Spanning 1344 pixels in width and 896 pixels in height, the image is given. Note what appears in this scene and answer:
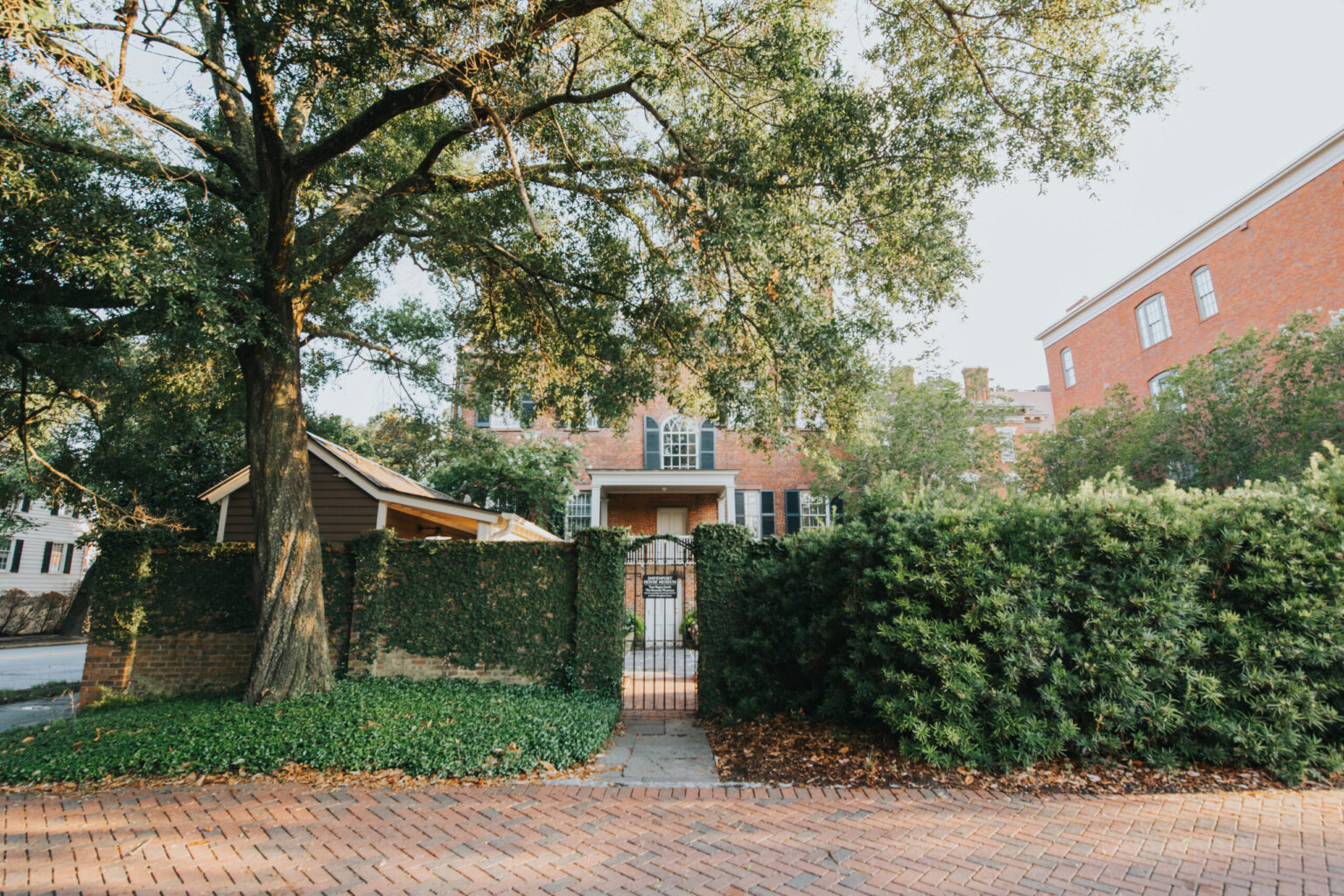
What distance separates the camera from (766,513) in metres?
22.4

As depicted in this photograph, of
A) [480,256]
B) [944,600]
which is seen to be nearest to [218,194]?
[480,256]

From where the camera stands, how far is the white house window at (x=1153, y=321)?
22.7 m

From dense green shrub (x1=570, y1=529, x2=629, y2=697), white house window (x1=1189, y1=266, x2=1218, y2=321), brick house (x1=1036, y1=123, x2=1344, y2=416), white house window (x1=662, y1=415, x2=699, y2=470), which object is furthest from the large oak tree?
white house window (x1=1189, y1=266, x2=1218, y2=321)

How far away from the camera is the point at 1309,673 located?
5875 millimetres

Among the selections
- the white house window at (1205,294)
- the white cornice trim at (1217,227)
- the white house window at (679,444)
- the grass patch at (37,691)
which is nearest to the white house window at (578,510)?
the white house window at (679,444)

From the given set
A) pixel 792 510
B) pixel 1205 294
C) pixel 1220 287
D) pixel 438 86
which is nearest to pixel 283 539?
pixel 438 86

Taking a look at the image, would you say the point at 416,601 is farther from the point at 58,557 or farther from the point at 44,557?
the point at 58,557

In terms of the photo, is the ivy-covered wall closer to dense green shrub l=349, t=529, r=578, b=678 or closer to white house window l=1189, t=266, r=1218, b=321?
dense green shrub l=349, t=529, r=578, b=678

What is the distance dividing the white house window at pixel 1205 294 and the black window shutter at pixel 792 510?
14.4m

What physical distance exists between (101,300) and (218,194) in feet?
6.00

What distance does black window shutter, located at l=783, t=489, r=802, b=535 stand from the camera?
2227cm

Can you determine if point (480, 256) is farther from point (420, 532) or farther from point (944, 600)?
point (420, 532)

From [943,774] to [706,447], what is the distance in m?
16.6

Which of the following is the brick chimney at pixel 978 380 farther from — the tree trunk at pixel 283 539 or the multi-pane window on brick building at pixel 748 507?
the tree trunk at pixel 283 539
